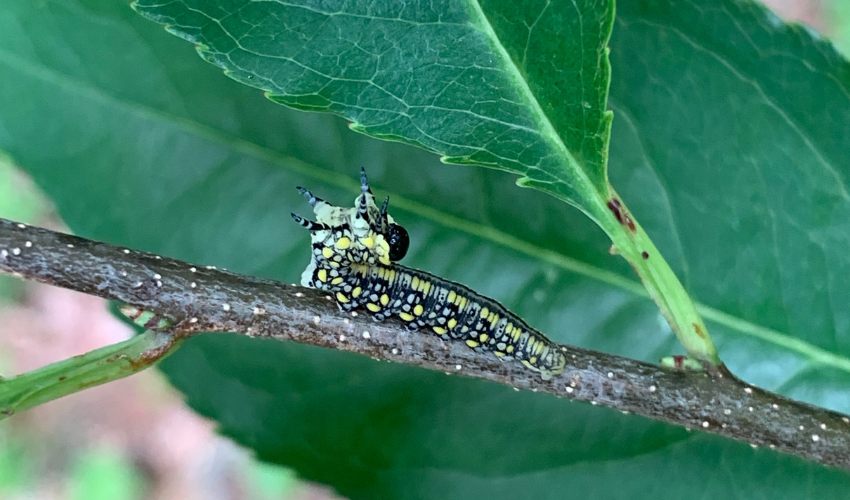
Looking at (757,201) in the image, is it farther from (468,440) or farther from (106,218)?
(106,218)

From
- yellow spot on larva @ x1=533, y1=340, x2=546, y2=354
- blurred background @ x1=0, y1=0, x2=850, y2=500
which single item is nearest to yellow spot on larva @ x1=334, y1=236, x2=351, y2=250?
yellow spot on larva @ x1=533, y1=340, x2=546, y2=354

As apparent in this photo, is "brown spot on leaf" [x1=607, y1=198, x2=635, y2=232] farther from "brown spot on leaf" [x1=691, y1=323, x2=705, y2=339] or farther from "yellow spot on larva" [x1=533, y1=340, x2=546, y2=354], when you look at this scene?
"yellow spot on larva" [x1=533, y1=340, x2=546, y2=354]

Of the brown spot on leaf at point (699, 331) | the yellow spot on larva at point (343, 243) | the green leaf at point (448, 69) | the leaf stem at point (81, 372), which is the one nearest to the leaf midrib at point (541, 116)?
the green leaf at point (448, 69)

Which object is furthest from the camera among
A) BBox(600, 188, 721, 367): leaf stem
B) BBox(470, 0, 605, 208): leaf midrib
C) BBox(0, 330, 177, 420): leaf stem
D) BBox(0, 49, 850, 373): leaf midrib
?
BBox(0, 49, 850, 373): leaf midrib

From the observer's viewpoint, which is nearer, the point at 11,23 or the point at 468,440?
the point at 11,23

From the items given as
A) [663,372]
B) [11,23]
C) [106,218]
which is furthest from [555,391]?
[11,23]

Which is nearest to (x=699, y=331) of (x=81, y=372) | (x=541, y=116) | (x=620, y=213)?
(x=620, y=213)

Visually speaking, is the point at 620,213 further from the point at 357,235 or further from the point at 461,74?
the point at 357,235
